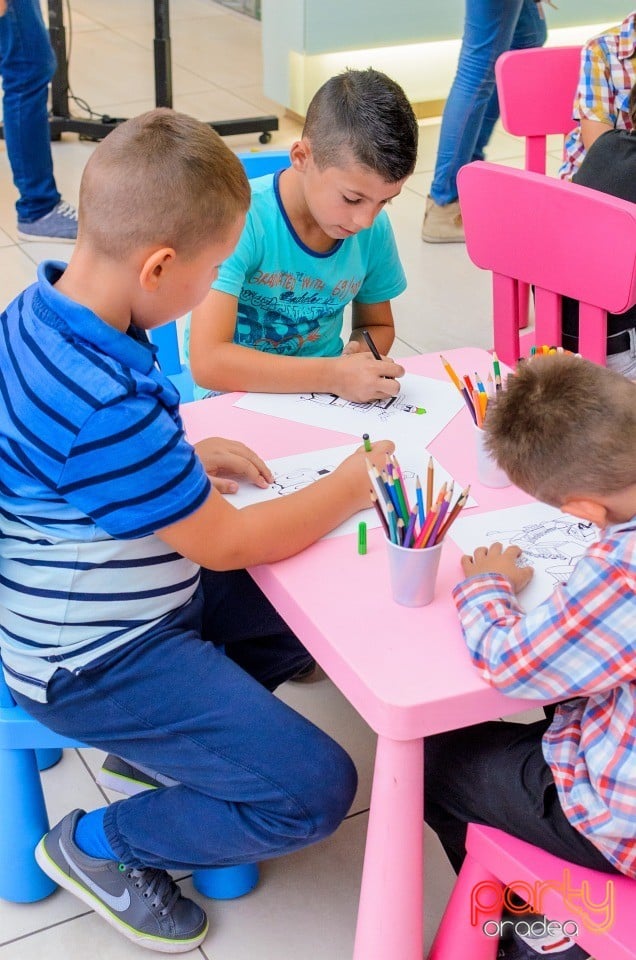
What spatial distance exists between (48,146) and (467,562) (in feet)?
8.73

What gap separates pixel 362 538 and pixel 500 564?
151 mm

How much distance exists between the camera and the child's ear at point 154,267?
1177mm

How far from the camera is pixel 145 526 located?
3.83 feet

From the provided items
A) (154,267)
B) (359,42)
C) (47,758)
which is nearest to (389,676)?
(154,267)

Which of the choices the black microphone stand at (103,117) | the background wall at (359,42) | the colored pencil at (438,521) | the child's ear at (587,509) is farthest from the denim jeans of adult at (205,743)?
the background wall at (359,42)

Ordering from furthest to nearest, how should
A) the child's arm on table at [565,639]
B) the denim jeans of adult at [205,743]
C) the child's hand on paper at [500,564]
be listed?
the denim jeans of adult at [205,743], the child's hand on paper at [500,564], the child's arm on table at [565,639]

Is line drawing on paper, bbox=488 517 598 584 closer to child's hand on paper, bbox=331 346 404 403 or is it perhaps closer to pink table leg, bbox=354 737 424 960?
pink table leg, bbox=354 737 424 960

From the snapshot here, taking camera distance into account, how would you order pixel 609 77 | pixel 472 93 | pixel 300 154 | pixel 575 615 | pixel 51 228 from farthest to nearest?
pixel 51 228 < pixel 472 93 < pixel 609 77 < pixel 300 154 < pixel 575 615

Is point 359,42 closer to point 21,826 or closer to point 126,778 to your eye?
point 126,778

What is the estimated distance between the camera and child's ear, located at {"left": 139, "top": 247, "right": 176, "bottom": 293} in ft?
3.86

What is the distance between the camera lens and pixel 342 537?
124 centimetres

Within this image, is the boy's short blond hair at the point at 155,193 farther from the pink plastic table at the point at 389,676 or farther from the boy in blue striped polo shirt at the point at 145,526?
the pink plastic table at the point at 389,676

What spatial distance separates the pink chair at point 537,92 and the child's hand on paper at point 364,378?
73cm

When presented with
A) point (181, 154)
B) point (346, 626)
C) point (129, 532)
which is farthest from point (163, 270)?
point (346, 626)
